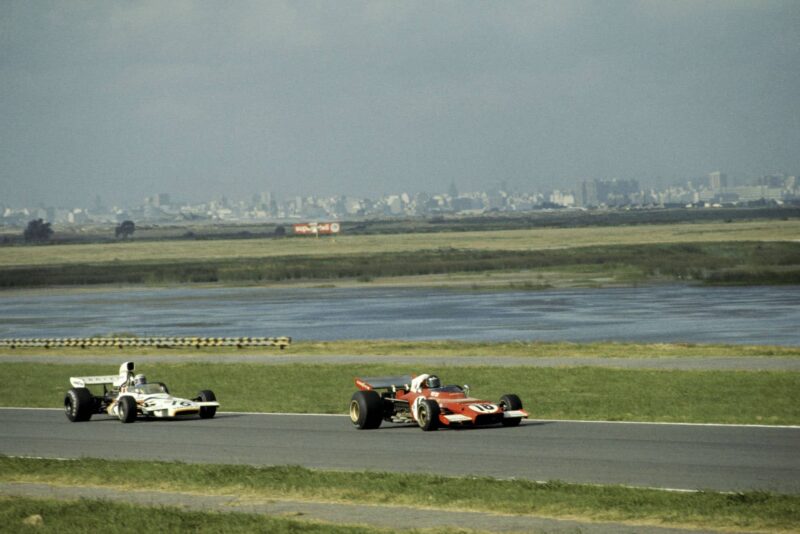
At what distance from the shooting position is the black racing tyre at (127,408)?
3123 cm

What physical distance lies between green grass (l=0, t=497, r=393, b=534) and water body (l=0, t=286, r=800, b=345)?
43.3m

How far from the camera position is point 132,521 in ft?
57.2

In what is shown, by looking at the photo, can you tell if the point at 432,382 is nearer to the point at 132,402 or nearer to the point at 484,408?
the point at 484,408

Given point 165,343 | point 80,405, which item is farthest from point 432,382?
point 165,343

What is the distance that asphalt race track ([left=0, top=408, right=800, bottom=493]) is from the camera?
20438mm

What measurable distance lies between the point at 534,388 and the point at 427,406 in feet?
33.3

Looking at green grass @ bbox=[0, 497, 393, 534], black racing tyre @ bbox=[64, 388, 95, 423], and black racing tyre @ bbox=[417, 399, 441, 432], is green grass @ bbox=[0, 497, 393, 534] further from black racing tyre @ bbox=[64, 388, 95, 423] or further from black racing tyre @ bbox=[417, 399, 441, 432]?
black racing tyre @ bbox=[64, 388, 95, 423]

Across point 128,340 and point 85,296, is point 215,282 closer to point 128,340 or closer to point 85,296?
point 85,296

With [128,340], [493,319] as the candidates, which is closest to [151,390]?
[128,340]

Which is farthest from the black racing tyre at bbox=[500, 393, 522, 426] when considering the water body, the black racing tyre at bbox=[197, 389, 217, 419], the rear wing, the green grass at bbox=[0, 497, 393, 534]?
the water body

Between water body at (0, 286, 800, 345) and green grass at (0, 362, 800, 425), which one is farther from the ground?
green grass at (0, 362, 800, 425)

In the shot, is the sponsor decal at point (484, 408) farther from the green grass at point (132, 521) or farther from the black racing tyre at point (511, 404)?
the green grass at point (132, 521)

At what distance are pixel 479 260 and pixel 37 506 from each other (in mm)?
142111

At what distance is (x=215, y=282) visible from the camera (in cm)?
14412
